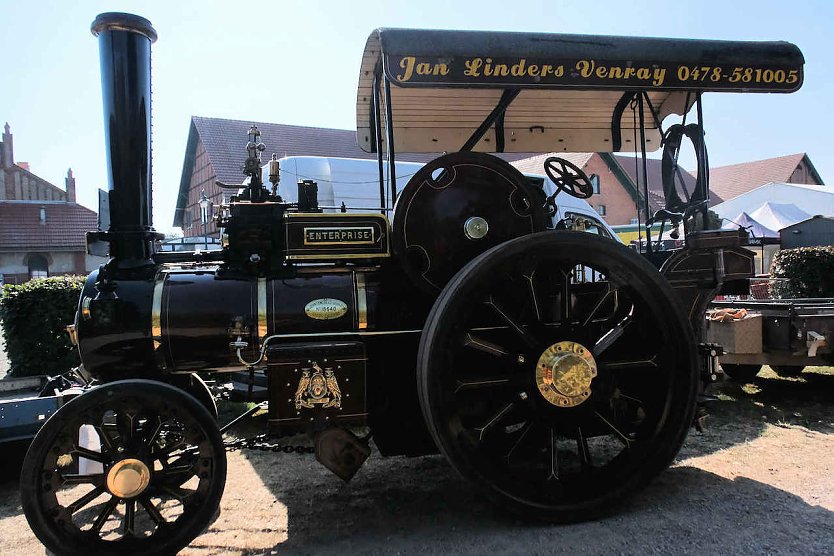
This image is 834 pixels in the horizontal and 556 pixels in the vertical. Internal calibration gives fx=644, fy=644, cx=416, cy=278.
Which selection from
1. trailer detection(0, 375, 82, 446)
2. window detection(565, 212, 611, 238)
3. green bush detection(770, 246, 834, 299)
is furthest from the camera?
green bush detection(770, 246, 834, 299)

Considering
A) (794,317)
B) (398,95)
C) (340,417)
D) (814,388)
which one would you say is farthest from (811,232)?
(340,417)

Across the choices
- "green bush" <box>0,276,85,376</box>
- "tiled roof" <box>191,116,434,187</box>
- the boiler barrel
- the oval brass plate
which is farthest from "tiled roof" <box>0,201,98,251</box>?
the oval brass plate

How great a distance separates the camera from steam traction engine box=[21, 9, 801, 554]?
110 inches

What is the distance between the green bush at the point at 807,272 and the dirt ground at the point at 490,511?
557cm

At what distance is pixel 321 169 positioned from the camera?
1027 centimetres

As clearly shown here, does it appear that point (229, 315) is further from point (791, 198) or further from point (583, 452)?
point (791, 198)

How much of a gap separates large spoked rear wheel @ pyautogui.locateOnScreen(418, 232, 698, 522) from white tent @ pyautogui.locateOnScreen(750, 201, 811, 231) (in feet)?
60.5

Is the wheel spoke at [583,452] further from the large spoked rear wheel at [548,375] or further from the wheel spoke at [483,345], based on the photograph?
the wheel spoke at [483,345]

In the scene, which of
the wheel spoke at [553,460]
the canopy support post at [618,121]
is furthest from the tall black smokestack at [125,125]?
the canopy support post at [618,121]

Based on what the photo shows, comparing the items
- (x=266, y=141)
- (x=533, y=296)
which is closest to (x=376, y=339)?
(x=533, y=296)

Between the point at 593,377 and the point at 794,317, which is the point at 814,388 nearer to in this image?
the point at 794,317

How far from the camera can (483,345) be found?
3.03 metres

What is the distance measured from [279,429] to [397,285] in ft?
3.01

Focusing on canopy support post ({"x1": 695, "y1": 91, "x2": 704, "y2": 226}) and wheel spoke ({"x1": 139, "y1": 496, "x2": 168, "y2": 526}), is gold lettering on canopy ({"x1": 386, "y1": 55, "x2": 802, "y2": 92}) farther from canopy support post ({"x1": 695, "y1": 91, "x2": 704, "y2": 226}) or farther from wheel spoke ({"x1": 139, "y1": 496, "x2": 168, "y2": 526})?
wheel spoke ({"x1": 139, "y1": 496, "x2": 168, "y2": 526})
